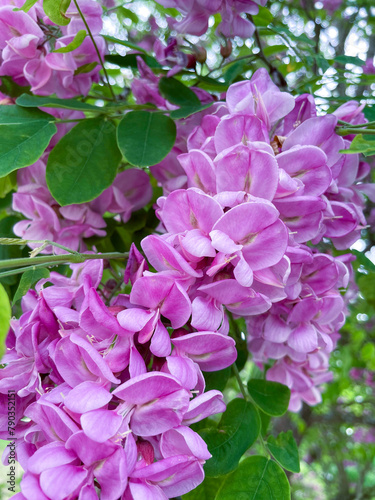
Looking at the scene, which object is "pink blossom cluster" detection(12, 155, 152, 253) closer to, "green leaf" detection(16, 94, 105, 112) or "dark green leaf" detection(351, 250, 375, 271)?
"green leaf" detection(16, 94, 105, 112)

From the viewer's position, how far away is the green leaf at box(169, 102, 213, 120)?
65 cm

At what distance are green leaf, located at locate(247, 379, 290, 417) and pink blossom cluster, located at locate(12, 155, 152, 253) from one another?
11.8 inches

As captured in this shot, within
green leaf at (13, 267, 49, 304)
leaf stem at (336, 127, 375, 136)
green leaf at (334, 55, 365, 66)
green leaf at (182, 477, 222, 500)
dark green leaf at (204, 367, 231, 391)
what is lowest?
green leaf at (182, 477, 222, 500)

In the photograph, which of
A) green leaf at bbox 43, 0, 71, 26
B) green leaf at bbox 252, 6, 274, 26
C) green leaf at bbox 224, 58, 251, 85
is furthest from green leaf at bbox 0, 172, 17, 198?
green leaf at bbox 252, 6, 274, 26

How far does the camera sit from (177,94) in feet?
2.33

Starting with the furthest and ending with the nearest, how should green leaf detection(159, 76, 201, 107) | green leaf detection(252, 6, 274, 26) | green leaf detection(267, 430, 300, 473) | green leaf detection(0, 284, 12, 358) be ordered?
1. green leaf detection(252, 6, 274, 26)
2. green leaf detection(159, 76, 201, 107)
3. green leaf detection(267, 430, 300, 473)
4. green leaf detection(0, 284, 12, 358)

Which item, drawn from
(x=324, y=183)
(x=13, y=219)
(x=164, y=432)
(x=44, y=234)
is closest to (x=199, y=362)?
(x=164, y=432)

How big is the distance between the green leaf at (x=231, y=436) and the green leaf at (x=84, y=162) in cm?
31

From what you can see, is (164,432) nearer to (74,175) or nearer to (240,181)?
(240,181)

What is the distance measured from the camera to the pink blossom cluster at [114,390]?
389mm

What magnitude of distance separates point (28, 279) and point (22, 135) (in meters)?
0.19

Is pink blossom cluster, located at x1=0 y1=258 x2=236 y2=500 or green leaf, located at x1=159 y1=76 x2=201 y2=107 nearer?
pink blossom cluster, located at x1=0 y1=258 x2=236 y2=500

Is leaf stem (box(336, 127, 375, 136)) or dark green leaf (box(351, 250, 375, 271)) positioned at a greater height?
leaf stem (box(336, 127, 375, 136))

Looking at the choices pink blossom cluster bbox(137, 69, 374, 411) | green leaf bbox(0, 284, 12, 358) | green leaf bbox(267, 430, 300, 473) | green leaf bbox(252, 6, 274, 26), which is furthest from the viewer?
green leaf bbox(252, 6, 274, 26)
